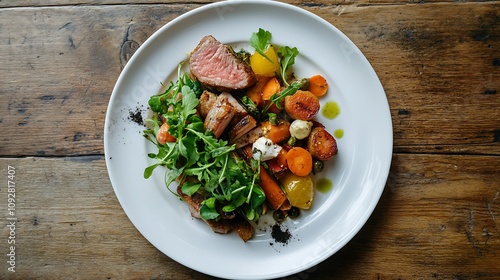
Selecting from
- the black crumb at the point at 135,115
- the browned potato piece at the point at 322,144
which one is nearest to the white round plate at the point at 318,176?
the black crumb at the point at 135,115

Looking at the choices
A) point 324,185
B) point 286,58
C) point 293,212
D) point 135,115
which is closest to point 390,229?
point 324,185

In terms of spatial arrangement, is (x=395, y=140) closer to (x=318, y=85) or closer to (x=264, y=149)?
(x=318, y=85)

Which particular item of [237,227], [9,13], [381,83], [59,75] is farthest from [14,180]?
[381,83]

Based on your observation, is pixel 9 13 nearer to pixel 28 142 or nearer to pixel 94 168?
pixel 28 142

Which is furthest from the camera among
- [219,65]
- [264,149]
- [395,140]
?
[395,140]

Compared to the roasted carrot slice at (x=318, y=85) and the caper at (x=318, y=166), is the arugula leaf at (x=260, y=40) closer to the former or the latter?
the roasted carrot slice at (x=318, y=85)
